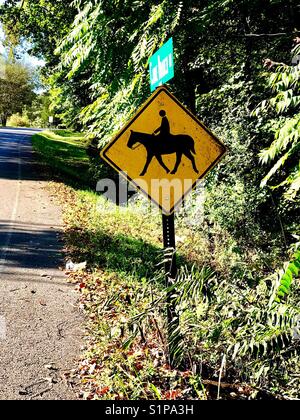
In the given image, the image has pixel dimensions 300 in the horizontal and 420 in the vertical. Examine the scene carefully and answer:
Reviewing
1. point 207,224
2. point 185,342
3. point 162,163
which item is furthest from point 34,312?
point 207,224

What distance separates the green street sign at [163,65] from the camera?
3.59m

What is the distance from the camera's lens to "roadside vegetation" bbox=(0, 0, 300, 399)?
3648 millimetres

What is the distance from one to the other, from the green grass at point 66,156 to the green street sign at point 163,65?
44.6 ft

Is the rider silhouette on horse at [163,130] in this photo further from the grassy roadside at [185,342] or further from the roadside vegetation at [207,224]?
the grassy roadside at [185,342]

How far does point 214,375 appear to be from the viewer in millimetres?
3807

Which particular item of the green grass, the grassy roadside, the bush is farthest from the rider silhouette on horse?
the bush

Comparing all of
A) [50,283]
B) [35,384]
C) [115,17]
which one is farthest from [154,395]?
[115,17]

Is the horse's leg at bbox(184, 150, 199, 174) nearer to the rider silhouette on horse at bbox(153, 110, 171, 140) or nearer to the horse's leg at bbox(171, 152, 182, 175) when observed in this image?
the horse's leg at bbox(171, 152, 182, 175)

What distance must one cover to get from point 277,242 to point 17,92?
71.0 metres

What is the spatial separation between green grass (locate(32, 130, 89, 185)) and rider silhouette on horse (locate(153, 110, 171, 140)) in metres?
13.9

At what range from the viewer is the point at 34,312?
18.1ft

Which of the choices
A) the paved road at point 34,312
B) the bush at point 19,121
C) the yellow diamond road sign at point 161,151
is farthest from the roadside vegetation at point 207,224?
the bush at point 19,121

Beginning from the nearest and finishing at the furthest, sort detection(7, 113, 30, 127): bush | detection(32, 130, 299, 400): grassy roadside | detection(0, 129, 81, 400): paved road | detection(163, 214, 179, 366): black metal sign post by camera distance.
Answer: detection(32, 130, 299, 400): grassy roadside → detection(163, 214, 179, 366): black metal sign post → detection(0, 129, 81, 400): paved road → detection(7, 113, 30, 127): bush
